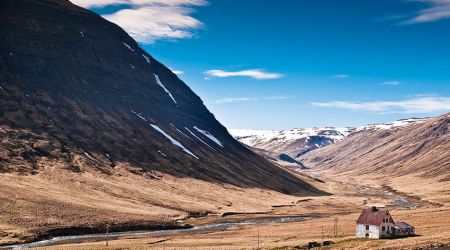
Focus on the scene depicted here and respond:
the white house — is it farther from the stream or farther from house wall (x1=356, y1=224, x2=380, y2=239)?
the stream

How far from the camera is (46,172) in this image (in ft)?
526

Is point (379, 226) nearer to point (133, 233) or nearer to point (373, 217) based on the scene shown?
point (373, 217)

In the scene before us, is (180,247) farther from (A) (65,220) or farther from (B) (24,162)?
(B) (24,162)

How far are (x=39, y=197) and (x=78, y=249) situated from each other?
47.3 meters

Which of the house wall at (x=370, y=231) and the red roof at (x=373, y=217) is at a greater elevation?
the red roof at (x=373, y=217)

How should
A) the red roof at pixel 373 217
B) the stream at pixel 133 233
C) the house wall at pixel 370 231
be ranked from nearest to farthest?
the red roof at pixel 373 217 → the house wall at pixel 370 231 → the stream at pixel 133 233

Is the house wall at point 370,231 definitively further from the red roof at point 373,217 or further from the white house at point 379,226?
the red roof at point 373,217

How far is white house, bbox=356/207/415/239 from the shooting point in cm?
8744

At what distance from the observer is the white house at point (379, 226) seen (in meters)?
87.4

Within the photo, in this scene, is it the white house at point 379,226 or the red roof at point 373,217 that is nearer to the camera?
the red roof at point 373,217

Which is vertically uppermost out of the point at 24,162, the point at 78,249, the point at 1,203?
the point at 24,162

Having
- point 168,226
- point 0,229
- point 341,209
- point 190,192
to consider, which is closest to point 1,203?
point 0,229

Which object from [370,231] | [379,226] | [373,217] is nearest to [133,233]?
[370,231]

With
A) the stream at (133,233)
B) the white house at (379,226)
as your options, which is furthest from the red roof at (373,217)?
the stream at (133,233)
